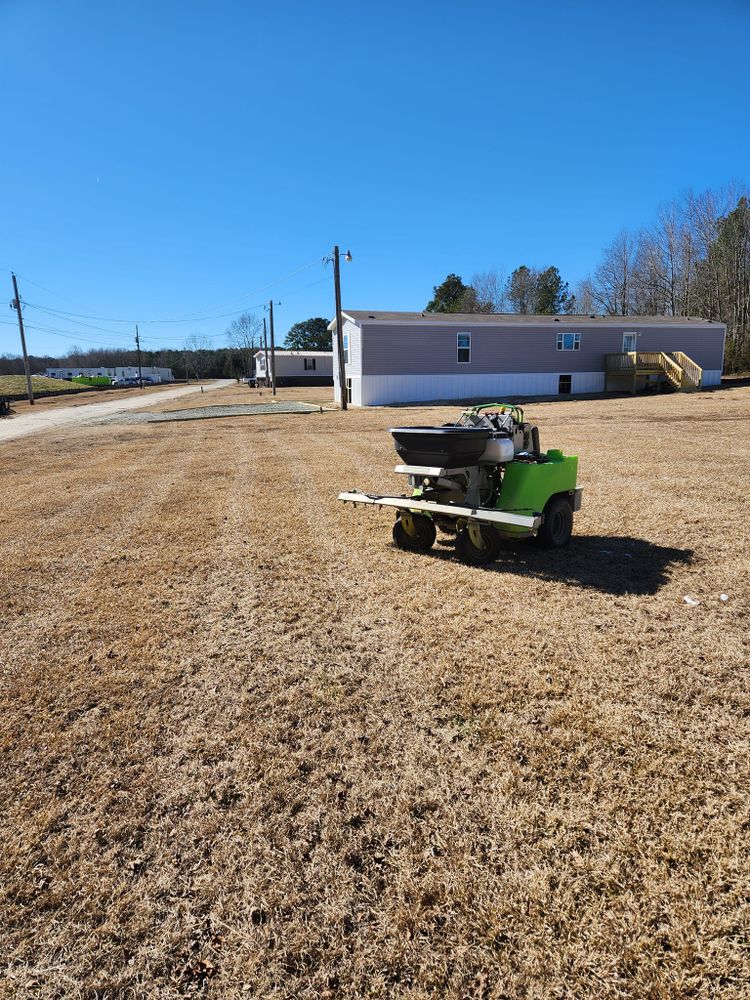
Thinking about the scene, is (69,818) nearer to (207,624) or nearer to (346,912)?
(346,912)

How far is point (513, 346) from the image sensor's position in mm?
29766

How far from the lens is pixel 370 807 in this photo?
234 cm

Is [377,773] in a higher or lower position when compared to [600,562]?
lower

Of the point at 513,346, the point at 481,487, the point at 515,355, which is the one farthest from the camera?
the point at 515,355

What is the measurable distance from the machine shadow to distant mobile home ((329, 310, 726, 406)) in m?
23.1

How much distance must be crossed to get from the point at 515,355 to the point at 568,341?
135 inches

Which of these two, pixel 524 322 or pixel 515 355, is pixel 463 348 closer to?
pixel 515 355

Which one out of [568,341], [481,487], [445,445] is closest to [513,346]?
[568,341]

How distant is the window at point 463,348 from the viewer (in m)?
28.8

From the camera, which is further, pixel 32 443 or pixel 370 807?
pixel 32 443

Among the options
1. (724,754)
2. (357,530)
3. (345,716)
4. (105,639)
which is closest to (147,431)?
(357,530)

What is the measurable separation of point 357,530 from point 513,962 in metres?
4.92

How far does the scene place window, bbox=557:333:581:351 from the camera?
30484mm

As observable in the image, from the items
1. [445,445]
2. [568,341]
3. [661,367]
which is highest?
[568,341]
